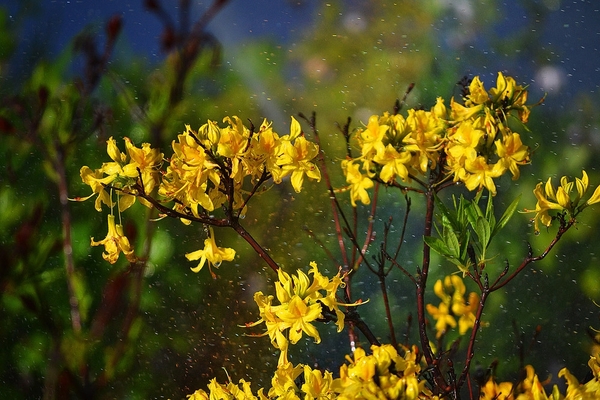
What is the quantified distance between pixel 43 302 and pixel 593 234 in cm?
77

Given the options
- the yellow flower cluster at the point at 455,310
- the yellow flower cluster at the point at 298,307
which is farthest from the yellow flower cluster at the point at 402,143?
the yellow flower cluster at the point at 455,310

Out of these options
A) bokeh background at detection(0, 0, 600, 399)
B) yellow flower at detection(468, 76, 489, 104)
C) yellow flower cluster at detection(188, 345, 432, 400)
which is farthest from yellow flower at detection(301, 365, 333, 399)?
bokeh background at detection(0, 0, 600, 399)

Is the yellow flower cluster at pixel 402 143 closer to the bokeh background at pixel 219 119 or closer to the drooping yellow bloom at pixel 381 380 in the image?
the drooping yellow bloom at pixel 381 380

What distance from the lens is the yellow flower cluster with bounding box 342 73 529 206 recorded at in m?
0.56

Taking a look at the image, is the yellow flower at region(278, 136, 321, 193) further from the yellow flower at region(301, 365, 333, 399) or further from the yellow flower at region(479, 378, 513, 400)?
the yellow flower at region(479, 378, 513, 400)

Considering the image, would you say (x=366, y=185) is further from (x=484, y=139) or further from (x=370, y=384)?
(x=370, y=384)

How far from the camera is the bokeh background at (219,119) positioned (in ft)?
3.00

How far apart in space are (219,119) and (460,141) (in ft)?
1.53

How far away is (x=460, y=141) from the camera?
0.56 metres

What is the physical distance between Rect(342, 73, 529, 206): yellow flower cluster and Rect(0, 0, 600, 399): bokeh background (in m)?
0.33

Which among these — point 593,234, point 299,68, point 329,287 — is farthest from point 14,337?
point 593,234

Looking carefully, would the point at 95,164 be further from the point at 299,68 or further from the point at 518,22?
the point at 518,22

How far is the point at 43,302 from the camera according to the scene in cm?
104

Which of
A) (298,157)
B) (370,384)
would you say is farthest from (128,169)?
(370,384)
